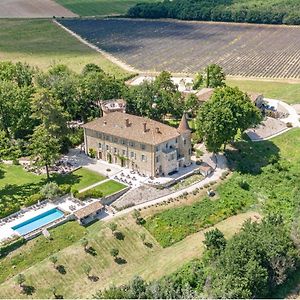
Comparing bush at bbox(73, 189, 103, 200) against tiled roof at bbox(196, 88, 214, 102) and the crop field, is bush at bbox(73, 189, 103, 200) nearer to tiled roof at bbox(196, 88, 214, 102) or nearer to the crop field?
tiled roof at bbox(196, 88, 214, 102)

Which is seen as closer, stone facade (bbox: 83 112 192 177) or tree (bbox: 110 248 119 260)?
tree (bbox: 110 248 119 260)

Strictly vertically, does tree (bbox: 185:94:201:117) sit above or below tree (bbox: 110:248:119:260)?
above

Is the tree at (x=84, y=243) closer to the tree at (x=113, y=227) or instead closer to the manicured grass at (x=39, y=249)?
the manicured grass at (x=39, y=249)

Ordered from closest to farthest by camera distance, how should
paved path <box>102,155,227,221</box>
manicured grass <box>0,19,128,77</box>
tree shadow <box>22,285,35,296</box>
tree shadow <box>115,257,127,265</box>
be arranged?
tree shadow <box>22,285,35,296</box>, tree shadow <box>115,257,127,265</box>, paved path <box>102,155,227,221</box>, manicured grass <box>0,19,128,77</box>

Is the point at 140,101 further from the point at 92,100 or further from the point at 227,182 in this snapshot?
the point at 227,182

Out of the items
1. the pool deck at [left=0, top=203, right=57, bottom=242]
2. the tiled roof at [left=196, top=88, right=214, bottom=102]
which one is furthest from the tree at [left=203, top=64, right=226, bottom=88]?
the pool deck at [left=0, top=203, right=57, bottom=242]

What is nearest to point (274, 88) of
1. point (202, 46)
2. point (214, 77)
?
point (214, 77)
